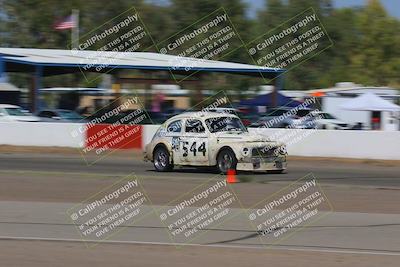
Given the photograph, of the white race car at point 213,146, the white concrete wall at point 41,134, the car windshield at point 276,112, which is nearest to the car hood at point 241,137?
the white race car at point 213,146

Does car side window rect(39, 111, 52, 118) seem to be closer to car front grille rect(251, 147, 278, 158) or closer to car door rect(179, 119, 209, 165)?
car door rect(179, 119, 209, 165)

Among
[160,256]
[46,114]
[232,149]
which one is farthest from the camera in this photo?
[46,114]

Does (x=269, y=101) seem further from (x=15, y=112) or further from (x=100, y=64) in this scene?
(x=15, y=112)

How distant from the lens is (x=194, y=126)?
19.5 metres

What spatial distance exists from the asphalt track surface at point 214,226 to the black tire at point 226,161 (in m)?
0.29

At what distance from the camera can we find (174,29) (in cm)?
7919

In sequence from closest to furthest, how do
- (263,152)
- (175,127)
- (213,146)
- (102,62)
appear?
(263,152)
(213,146)
(175,127)
(102,62)

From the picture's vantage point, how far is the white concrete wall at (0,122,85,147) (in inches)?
1114

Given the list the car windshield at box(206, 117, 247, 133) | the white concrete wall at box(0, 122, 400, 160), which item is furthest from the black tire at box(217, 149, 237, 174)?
the white concrete wall at box(0, 122, 400, 160)

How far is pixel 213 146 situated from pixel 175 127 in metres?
1.28

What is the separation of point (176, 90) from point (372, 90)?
837 inches

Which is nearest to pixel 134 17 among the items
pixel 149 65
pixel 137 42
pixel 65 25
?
pixel 137 42

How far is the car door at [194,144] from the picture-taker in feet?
62.8

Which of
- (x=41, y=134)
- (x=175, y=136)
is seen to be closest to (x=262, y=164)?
(x=175, y=136)
